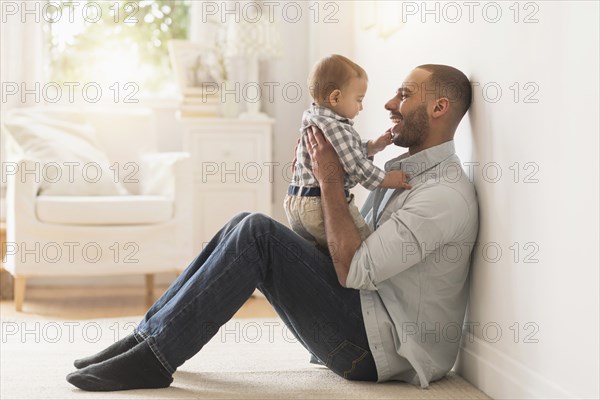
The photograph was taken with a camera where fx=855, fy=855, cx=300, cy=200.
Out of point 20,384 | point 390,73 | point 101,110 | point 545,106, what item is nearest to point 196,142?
point 101,110

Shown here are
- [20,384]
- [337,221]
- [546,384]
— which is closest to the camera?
[546,384]

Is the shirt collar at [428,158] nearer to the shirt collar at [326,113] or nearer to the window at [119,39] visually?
the shirt collar at [326,113]

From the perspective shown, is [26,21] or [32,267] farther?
[26,21]

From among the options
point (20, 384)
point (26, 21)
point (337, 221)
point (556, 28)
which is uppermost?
point (26, 21)

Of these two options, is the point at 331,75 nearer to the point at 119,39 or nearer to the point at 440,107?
the point at 440,107

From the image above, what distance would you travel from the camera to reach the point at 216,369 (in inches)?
104

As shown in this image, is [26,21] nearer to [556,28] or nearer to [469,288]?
[469,288]

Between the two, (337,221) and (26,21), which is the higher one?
(26,21)

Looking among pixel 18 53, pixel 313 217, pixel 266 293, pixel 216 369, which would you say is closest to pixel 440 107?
pixel 313 217

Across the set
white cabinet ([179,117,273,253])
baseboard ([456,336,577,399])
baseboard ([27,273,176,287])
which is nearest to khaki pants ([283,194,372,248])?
baseboard ([456,336,577,399])

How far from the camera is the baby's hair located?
234 centimetres

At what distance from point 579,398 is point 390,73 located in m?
1.86

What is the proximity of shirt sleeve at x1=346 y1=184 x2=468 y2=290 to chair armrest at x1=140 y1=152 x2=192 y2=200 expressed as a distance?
1923 mm

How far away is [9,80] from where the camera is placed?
15.4 feet
